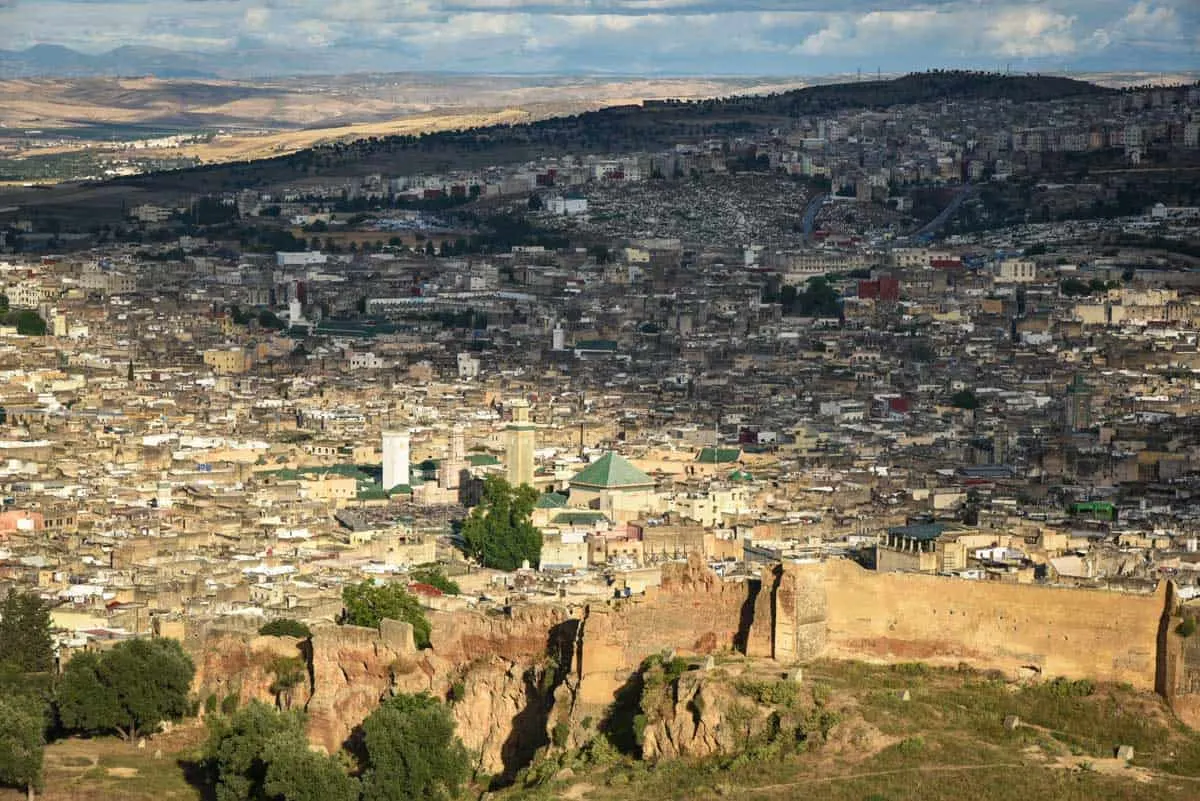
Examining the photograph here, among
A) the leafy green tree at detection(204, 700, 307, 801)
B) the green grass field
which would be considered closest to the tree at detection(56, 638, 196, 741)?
the leafy green tree at detection(204, 700, 307, 801)

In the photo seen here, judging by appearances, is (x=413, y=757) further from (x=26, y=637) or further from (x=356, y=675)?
(x=26, y=637)

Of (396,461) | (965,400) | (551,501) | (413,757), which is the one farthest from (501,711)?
(965,400)

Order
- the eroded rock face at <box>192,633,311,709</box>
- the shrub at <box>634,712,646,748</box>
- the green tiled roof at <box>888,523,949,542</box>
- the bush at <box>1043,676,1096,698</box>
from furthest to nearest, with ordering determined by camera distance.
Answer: the green tiled roof at <box>888,523,949,542</box>, the eroded rock face at <box>192,633,311,709</box>, the shrub at <box>634,712,646,748</box>, the bush at <box>1043,676,1096,698</box>

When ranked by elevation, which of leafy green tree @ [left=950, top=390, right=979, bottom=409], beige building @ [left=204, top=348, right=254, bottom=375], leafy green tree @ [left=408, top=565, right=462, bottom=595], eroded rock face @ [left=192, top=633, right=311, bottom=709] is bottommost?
beige building @ [left=204, top=348, right=254, bottom=375]

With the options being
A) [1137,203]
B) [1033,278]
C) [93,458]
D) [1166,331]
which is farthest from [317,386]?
[1137,203]

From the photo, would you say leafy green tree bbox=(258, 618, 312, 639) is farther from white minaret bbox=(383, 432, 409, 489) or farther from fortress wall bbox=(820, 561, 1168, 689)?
white minaret bbox=(383, 432, 409, 489)

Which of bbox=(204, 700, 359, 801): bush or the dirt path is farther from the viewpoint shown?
bbox=(204, 700, 359, 801): bush
